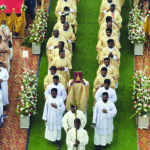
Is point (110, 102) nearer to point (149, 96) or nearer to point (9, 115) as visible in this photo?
point (149, 96)

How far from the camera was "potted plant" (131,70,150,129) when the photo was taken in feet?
69.9

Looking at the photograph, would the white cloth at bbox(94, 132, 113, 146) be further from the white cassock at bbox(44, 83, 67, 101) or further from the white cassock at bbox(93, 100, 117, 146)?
the white cassock at bbox(44, 83, 67, 101)

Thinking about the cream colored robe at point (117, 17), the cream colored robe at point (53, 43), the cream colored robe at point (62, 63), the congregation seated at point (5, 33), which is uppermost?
the cream colored robe at point (117, 17)

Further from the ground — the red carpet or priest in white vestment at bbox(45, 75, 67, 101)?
the red carpet

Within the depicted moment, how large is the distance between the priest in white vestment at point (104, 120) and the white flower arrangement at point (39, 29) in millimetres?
5143

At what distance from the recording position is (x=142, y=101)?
70.1ft

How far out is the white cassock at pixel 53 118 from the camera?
67.0 ft

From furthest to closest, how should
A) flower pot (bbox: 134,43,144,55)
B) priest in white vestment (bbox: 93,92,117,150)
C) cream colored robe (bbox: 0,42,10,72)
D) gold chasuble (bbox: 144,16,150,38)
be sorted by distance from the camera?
gold chasuble (bbox: 144,16,150,38)
flower pot (bbox: 134,43,144,55)
cream colored robe (bbox: 0,42,10,72)
priest in white vestment (bbox: 93,92,117,150)

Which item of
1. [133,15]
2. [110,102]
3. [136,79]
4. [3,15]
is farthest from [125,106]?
[3,15]

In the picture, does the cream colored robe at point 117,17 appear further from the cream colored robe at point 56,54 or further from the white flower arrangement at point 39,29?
the cream colored robe at point 56,54

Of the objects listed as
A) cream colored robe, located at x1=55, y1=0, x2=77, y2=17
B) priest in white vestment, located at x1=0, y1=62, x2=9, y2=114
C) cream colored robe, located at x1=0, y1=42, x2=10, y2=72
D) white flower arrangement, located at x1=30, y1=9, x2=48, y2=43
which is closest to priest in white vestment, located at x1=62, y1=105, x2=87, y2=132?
priest in white vestment, located at x1=0, y1=62, x2=9, y2=114

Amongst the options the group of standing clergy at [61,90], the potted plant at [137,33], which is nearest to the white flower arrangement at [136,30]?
the potted plant at [137,33]

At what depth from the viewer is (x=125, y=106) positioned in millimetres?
22609

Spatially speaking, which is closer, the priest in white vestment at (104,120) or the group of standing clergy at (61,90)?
the group of standing clergy at (61,90)
